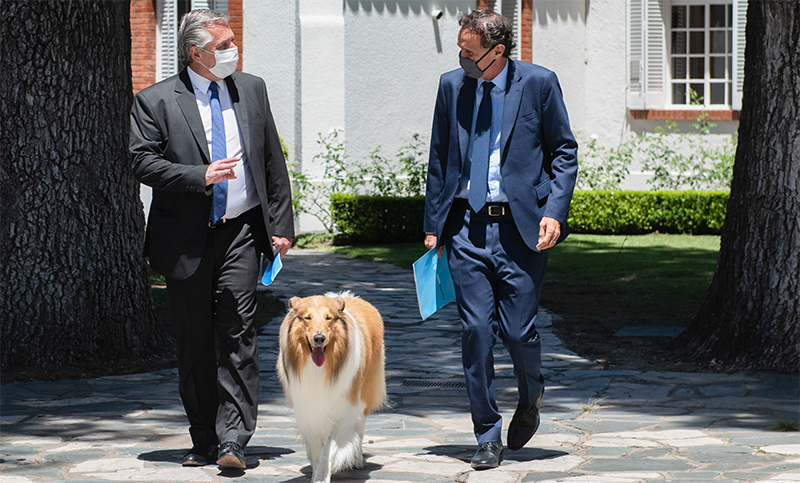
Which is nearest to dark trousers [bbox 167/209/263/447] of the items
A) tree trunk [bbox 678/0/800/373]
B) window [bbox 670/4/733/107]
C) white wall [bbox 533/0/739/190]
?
tree trunk [bbox 678/0/800/373]

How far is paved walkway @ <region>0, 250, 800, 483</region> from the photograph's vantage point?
4.65 m

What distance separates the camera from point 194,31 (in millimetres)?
4664

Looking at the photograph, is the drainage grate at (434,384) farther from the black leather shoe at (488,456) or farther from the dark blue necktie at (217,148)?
the dark blue necktie at (217,148)

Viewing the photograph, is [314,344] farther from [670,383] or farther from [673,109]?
[673,109]

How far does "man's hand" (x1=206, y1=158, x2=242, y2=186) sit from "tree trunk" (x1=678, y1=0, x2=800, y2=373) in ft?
14.0

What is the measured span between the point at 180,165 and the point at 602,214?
45.0ft

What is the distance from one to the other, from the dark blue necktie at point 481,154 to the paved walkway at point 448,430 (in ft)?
4.43

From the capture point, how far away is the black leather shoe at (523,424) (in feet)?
16.0

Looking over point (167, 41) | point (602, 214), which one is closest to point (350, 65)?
point (167, 41)

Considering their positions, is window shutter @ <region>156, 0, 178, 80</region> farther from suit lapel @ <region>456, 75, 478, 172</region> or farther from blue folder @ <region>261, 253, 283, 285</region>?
suit lapel @ <region>456, 75, 478, 172</region>

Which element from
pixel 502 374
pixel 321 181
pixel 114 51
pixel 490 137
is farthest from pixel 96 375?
pixel 321 181

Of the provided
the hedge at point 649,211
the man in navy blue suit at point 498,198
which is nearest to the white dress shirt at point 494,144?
the man in navy blue suit at point 498,198

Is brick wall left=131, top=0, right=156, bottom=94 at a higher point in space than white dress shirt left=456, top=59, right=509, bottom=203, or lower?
higher

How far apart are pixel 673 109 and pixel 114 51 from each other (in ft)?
44.5
